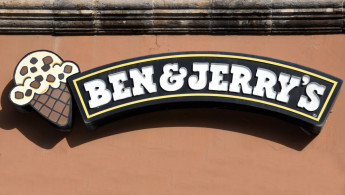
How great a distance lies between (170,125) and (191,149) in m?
0.31

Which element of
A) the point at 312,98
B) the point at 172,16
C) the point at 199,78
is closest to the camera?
the point at 312,98

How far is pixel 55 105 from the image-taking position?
7.64m

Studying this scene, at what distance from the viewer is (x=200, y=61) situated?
762 centimetres

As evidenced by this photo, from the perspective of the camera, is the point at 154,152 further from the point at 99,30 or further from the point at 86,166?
the point at 99,30

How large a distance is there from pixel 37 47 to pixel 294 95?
2500 mm

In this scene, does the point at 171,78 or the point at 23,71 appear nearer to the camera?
the point at 171,78

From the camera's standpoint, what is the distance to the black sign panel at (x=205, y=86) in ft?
24.5

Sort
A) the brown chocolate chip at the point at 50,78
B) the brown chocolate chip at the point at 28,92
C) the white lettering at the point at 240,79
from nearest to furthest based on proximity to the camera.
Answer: the white lettering at the point at 240,79 < the brown chocolate chip at the point at 28,92 < the brown chocolate chip at the point at 50,78

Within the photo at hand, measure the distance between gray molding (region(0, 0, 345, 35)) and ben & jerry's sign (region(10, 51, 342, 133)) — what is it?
14.3 inches

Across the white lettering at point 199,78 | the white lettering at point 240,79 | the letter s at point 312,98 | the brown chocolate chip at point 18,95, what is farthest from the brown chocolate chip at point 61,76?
the letter s at point 312,98

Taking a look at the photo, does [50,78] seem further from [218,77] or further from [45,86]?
[218,77]

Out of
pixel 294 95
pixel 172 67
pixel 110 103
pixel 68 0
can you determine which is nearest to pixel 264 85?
pixel 294 95

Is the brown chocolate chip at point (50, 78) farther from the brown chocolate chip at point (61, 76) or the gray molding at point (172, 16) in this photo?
the gray molding at point (172, 16)

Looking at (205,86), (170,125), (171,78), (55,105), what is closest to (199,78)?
(205,86)
